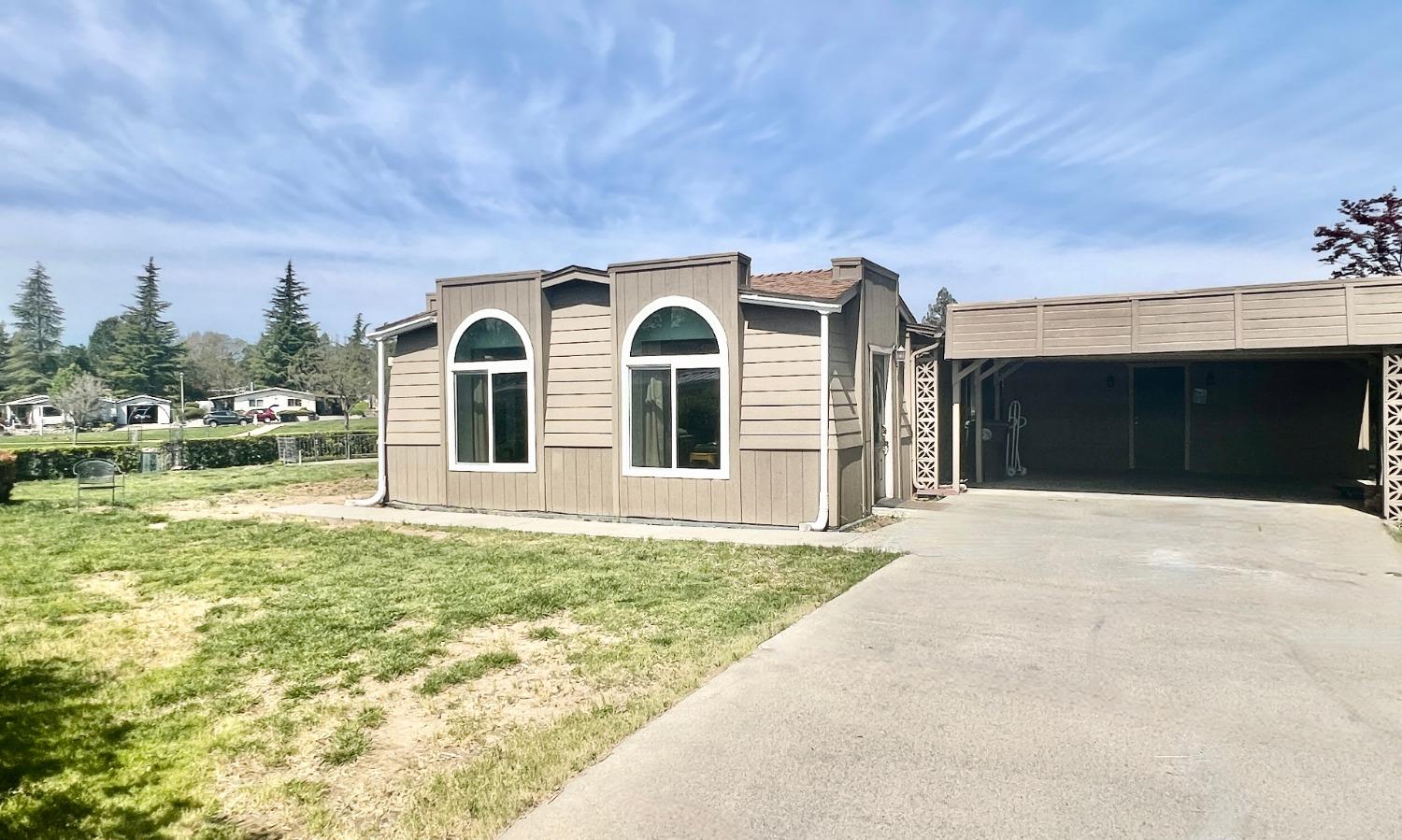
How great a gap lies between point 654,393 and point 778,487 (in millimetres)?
1939

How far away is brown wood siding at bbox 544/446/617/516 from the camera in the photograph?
387 inches

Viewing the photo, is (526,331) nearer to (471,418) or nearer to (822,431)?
A: (471,418)

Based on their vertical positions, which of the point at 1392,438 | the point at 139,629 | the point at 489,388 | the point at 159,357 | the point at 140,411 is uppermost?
the point at 159,357

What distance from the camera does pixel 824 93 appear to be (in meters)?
12.6

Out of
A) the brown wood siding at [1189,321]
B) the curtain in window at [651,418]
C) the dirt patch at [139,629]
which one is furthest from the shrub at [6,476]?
the brown wood siding at [1189,321]

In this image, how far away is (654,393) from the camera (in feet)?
31.5

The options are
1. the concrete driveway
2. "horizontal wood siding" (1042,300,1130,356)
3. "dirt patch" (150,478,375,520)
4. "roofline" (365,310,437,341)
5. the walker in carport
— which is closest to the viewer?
the concrete driveway

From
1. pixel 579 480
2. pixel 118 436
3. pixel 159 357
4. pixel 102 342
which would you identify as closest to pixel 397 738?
pixel 579 480

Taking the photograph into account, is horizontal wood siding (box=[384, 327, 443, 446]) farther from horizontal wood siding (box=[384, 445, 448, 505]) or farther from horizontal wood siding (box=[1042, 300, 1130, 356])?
horizontal wood siding (box=[1042, 300, 1130, 356])

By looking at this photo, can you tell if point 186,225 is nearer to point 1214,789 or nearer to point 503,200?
point 503,200

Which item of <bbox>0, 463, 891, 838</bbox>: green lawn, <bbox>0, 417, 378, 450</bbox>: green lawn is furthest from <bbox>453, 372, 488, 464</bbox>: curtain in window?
<bbox>0, 417, 378, 450</bbox>: green lawn

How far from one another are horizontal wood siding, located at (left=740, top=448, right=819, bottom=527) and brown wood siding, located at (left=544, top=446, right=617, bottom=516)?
1.78 metres

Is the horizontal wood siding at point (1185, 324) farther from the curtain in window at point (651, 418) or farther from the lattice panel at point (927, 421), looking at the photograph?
the curtain in window at point (651, 418)

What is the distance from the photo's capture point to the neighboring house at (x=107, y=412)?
55938mm
